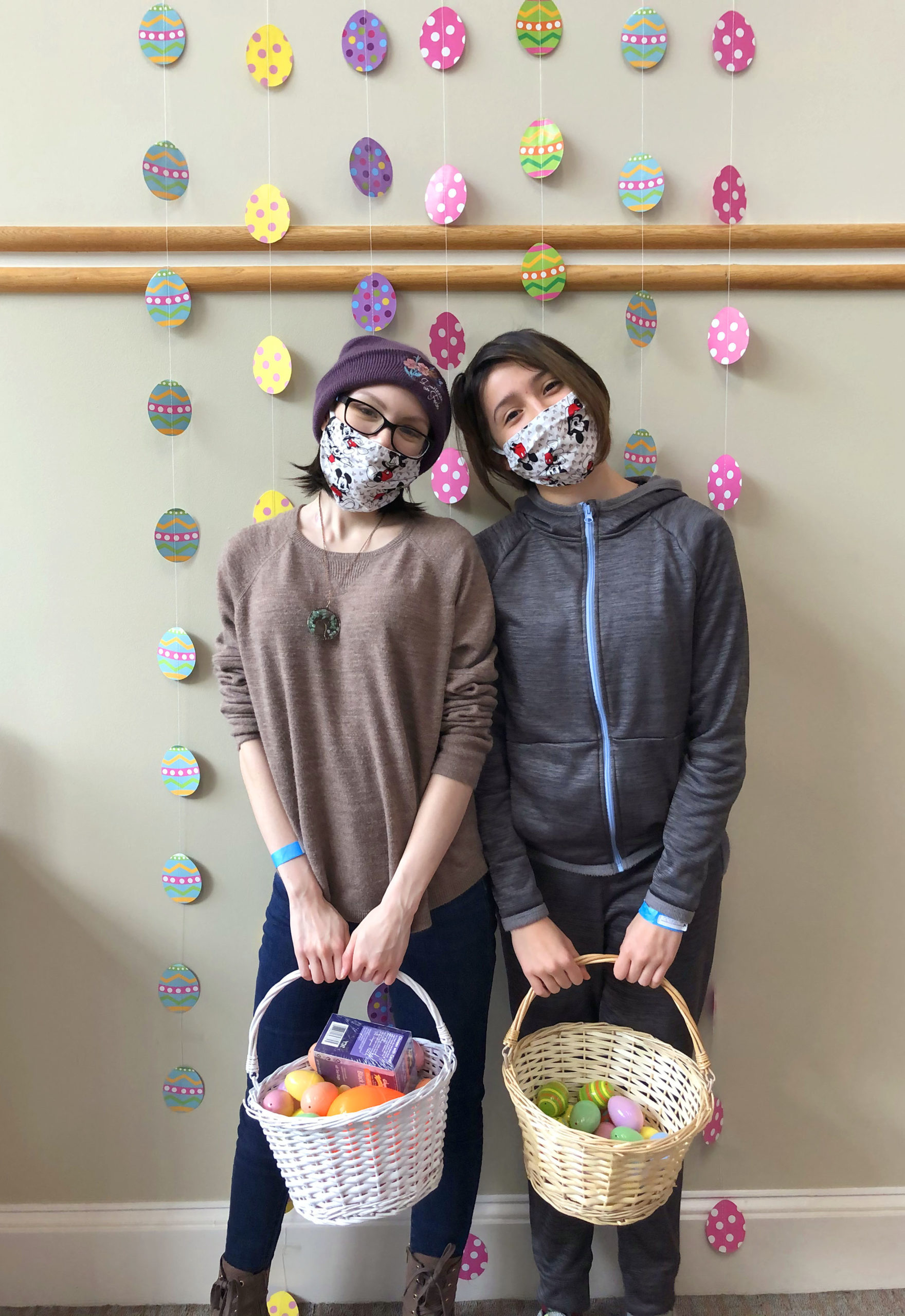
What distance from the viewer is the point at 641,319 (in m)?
1.31

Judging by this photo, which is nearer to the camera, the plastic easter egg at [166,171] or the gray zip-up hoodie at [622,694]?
the gray zip-up hoodie at [622,694]

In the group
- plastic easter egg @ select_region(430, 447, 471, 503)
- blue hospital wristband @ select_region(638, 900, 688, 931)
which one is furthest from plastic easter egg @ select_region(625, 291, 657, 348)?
blue hospital wristband @ select_region(638, 900, 688, 931)

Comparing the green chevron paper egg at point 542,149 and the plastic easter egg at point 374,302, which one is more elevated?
the green chevron paper egg at point 542,149

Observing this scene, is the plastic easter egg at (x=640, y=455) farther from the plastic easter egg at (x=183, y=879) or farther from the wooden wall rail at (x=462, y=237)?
the plastic easter egg at (x=183, y=879)

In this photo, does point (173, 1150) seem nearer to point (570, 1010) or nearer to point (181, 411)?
point (570, 1010)

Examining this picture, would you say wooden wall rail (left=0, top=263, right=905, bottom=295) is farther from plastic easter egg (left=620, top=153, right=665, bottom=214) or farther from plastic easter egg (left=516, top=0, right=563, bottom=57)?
plastic easter egg (left=516, top=0, right=563, bottom=57)

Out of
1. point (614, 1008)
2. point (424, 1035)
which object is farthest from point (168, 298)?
point (614, 1008)

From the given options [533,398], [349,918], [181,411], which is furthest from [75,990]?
[533,398]

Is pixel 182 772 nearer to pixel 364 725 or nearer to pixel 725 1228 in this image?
pixel 364 725

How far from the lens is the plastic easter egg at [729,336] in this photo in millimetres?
1313

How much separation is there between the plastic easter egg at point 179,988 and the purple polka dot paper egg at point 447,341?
45.6 inches

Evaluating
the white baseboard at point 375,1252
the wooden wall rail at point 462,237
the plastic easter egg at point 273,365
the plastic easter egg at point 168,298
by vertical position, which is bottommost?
the white baseboard at point 375,1252

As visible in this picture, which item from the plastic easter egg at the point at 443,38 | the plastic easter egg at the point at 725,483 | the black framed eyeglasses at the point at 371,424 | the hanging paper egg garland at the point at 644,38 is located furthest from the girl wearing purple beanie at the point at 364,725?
the hanging paper egg garland at the point at 644,38

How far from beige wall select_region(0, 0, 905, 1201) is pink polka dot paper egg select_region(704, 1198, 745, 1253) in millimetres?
38
